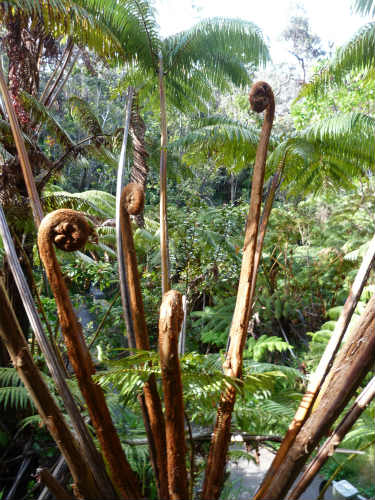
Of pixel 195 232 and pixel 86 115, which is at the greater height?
pixel 86 115

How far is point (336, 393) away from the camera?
691mm

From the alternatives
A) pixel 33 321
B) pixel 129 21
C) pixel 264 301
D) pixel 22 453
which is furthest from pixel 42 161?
pixel 264 301

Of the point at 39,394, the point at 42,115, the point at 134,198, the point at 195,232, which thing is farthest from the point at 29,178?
the point at 195,232

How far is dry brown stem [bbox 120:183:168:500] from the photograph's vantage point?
90 centimetres

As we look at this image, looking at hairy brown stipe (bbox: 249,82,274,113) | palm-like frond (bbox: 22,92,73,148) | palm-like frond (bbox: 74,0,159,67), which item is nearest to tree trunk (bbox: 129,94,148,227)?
palm-like frond (bbox: 74,0,159,67)

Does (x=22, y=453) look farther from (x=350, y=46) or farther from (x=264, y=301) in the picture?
(x=350, y=46)

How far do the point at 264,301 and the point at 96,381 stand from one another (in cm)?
524

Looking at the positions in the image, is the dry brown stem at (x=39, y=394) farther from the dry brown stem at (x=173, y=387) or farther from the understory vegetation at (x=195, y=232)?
the dry brown stem at (x=173, y=387)

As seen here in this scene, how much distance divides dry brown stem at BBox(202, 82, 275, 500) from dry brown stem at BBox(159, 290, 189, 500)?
0.15 m

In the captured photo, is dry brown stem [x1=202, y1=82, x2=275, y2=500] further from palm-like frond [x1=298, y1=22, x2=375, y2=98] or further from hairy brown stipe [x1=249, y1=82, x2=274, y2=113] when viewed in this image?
palm-like frond [x1=298, y1=22, x2=375, y2=98]

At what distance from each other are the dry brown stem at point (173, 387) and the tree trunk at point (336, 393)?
Result: 0.18 metres

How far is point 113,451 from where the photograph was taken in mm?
818

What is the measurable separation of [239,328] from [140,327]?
251 mm

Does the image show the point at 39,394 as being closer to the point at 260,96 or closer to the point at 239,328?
the point at 239,328
